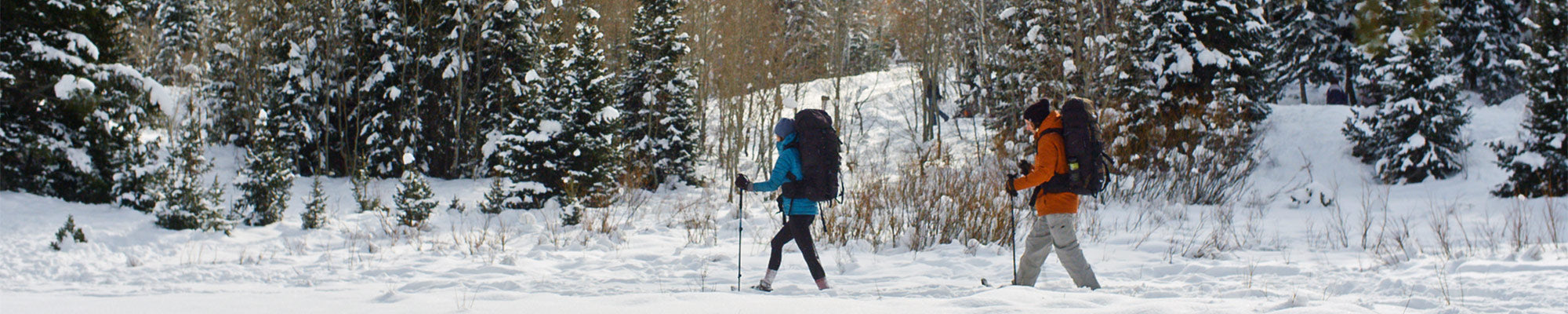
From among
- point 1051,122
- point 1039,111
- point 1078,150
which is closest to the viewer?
point 1078,150

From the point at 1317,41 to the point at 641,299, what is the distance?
25.9 m

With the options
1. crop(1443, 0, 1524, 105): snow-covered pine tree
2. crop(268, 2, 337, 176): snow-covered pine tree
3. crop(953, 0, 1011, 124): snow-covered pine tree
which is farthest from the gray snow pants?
crop(953, 0, 1011, 124): snow-covered pine tree

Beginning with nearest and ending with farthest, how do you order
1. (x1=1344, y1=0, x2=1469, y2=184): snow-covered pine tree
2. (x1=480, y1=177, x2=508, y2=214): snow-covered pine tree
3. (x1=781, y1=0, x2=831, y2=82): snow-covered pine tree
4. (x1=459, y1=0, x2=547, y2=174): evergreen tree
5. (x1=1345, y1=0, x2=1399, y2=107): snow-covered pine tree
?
1. (x1=1345, y1=0, x2=1399, y2=107): snow-covered pine tree
2. (x1=480, y1=177, x2=508, y2=214): snow-covered pine tree
3. (x1=1344, y1=0, x2=1469, y2=184): snow-covered pine tree
4. (x1=459, y1=0, x2=547, y2=174): evergreen tree
5. (x1=781, y1=0, x2=831, y2=82): snow-covered pine tree

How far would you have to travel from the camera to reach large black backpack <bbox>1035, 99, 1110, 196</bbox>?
5406 mm

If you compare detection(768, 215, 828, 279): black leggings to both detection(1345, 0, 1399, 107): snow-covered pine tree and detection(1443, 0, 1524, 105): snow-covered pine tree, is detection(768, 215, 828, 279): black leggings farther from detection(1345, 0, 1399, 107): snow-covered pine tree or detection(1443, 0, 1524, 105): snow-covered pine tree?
detection(1443, 0, 1524, 105): snow-covered pine tree

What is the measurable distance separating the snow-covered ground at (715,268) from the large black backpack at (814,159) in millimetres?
665

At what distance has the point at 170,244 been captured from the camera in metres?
9.87

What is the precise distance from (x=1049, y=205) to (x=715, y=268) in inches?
135

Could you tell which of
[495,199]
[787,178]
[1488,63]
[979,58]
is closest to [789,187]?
[787,178]

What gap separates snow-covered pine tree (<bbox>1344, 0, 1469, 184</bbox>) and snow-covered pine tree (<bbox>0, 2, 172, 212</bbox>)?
22.4 m

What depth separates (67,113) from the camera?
Result: 12297 mm

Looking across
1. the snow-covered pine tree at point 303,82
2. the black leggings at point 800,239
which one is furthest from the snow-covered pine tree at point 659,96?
the black leggings at point 800,239

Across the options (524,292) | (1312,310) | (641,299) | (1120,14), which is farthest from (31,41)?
(1120,14)

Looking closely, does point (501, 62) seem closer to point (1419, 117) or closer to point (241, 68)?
point (241, 68)
